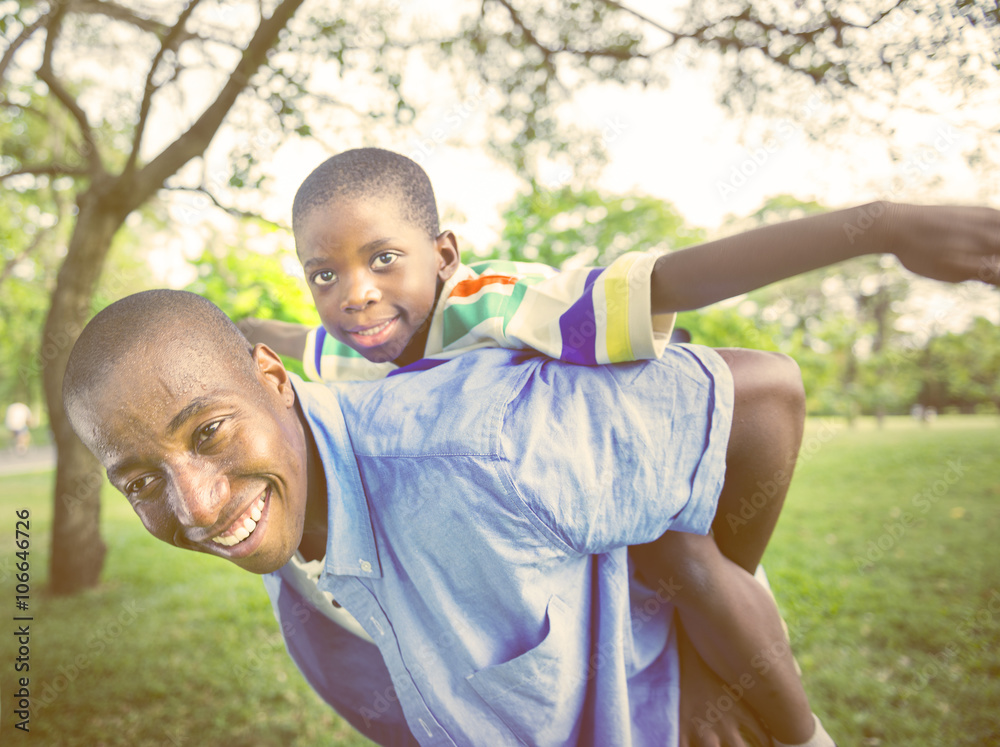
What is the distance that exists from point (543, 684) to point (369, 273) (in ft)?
4.28

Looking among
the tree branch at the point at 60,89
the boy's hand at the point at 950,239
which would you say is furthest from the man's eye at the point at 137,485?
the tree branch at the point at 60,89

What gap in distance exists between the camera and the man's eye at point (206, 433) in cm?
127

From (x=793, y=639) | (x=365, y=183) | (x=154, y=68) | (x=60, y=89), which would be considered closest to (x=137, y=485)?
(x=365, y=183)

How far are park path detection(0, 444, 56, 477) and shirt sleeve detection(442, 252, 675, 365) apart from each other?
19.6 m

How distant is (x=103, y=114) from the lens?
685 cm

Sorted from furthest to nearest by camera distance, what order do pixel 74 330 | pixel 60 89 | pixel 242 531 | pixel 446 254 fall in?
1. pixel 74 330
2. pixel 60 89
3. pixel 446 254
4. pixel 242 531

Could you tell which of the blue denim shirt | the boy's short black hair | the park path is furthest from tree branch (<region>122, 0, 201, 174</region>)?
the park path

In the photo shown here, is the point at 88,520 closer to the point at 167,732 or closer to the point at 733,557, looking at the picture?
the point at 167,732

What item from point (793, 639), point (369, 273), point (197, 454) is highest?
point (369, 273)

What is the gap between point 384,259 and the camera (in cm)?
196

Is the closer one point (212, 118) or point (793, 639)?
point (212, 118)

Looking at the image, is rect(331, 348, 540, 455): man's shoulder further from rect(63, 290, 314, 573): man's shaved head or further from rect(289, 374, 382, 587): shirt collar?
rect(63, 290, 314, 573): man's shaved head

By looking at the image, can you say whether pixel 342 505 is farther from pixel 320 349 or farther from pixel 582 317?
pixel 320 349

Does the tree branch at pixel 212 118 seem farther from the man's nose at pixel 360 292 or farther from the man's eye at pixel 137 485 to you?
the man's eye at pixel 137 485
